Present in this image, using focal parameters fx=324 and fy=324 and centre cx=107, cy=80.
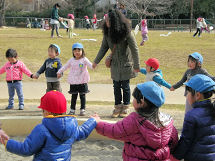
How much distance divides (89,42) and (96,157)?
13.2 metres

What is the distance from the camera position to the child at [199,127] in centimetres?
306

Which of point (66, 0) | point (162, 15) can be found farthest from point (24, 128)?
point (66, 0)

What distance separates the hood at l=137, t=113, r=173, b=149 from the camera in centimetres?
293

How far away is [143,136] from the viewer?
2.96 metres

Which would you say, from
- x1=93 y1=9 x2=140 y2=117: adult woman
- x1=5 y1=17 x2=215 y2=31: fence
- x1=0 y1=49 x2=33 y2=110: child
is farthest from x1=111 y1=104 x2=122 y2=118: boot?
x1=5 y1=17 x2=215 y2=31: fence

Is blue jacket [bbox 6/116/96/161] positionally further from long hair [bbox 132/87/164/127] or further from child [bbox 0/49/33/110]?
child [bbox 0/49/33/110]

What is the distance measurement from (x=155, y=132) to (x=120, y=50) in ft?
10.0

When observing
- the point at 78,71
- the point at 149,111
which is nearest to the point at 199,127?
the point at 149,111

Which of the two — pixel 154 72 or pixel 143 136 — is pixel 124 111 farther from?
pixel 143 136

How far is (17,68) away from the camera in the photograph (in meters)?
6.86

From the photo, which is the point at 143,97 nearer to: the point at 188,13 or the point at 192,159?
the point at 192,159

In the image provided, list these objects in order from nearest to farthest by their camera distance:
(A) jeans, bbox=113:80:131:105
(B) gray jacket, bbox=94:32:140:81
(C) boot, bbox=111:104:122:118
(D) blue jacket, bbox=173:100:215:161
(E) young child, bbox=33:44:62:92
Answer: (D) blue jacket, bbox=173:100:215:161, (B) gray jacket, bbox=94:32:140:81, (A) jeans, bbox=113:80:131:105, (C) boot, bbox=111:104:122:118, (E) young child, bbox=33:44:62:92

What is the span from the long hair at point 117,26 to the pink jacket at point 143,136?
9.17ft

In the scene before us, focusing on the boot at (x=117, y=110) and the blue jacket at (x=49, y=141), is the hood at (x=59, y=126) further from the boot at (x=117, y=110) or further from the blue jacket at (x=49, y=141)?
the boot at (x=117, y=110)
